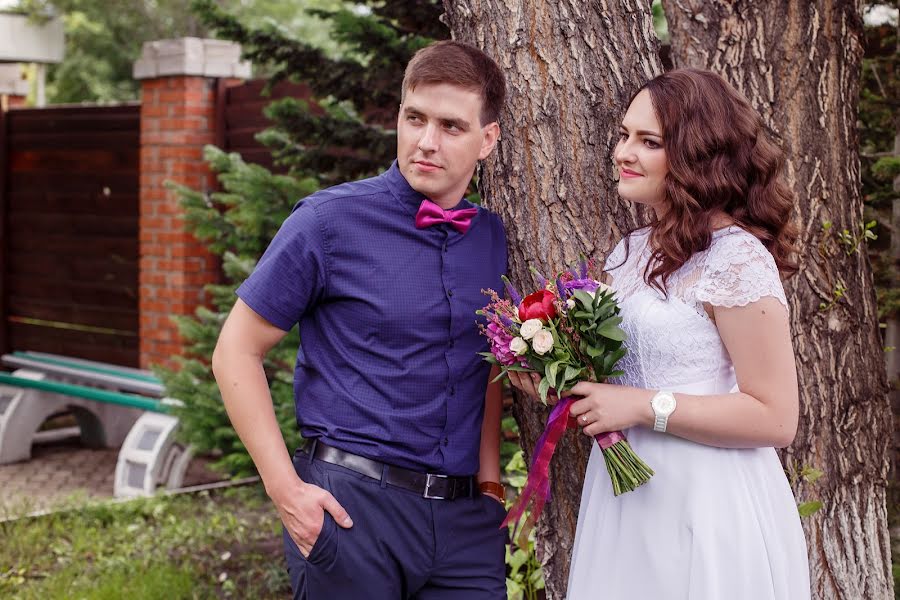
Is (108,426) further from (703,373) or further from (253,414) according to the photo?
(703,373)

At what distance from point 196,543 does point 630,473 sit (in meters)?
3.68

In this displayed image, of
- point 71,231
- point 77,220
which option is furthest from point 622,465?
point 71,231

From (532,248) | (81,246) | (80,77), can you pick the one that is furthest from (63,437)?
(80,77)

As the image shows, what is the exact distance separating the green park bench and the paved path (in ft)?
0.52

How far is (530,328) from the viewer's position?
2451mm

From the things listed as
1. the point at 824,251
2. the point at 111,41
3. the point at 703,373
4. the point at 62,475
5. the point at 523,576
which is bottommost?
the point at 62,475

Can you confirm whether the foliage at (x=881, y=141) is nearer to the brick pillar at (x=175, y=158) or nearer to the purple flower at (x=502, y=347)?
the purple flower at (x=502, y=347)

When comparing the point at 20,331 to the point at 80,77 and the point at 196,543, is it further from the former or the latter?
the point at 80,77

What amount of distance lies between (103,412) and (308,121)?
16.5 feet

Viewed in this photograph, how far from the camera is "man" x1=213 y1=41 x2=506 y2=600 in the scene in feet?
8.59

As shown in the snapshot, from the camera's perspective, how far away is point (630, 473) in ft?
8.43

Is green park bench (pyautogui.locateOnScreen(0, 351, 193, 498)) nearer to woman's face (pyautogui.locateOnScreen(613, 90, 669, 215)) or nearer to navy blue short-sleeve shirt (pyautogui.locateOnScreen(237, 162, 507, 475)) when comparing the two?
navy blue short-sleeve shirt (pyautogui.locateOnScreen(237, 162, 507, 475))

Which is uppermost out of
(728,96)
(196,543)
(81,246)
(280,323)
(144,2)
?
(144,2)

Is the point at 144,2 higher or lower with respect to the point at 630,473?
higher
